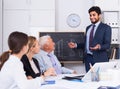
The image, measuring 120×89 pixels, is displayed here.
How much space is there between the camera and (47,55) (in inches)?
149

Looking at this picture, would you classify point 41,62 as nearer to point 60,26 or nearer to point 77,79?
point 77,79

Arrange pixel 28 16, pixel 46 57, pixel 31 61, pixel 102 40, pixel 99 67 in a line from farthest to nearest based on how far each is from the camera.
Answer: pixel 28 16 < pixel 102 40 < pixel 46 57 < pixel 31 61 < pixel 99 67

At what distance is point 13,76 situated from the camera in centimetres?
227

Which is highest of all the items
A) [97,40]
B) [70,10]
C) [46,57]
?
[70,10]

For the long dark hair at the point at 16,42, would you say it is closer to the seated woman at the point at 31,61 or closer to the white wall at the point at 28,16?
the seated woman at the point at 31,61

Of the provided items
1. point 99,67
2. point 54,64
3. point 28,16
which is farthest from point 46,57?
point 28,16

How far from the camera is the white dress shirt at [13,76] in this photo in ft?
7.40

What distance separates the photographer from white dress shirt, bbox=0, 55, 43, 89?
226 centimetres

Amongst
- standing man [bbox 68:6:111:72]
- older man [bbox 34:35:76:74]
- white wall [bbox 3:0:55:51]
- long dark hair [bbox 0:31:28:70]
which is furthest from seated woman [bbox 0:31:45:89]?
white wall [bbox 3:0:55:51]

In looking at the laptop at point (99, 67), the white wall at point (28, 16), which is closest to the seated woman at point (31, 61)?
the laptop at point (99, 67)

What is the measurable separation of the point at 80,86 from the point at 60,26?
3258 mm

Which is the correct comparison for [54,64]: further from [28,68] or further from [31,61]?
[28,68]

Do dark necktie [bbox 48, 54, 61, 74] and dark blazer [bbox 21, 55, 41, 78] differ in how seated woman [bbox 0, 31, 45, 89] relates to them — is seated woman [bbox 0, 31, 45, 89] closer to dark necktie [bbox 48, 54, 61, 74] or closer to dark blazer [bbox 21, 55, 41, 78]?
dark blazer [bbox 21, 55, 41, 78]

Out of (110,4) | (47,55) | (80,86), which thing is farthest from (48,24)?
(80,86)
